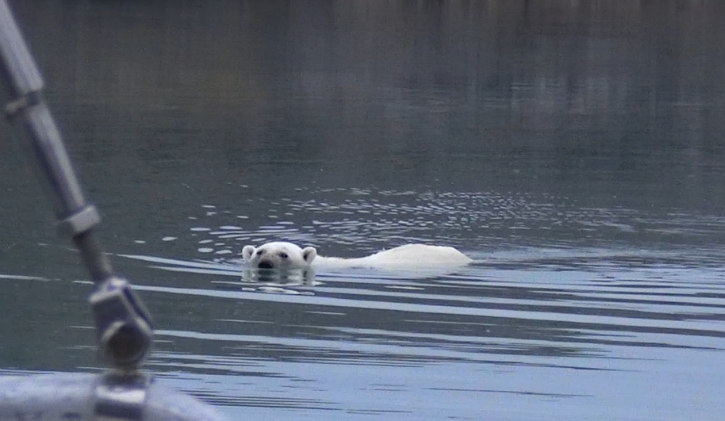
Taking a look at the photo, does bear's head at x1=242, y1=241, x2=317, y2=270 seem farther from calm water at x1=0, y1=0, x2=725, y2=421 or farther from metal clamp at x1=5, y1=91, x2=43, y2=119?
metal clamp at x1=5, y1=91, x2=43, y2=119

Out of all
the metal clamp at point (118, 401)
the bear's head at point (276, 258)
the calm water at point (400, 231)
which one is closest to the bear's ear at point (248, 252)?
the bear's head at point (276, 258)

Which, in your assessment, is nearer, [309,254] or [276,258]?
[309,254]

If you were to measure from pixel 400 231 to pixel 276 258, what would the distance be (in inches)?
88.7

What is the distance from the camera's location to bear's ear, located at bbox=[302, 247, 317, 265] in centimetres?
998

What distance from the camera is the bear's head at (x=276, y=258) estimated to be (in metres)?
10.1

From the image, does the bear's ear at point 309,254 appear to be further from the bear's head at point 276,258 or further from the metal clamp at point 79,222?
the metal clamp at point 79,222

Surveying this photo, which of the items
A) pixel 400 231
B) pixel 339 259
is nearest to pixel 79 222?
pixel 339 259

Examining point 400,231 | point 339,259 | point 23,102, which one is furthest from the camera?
point 400,231

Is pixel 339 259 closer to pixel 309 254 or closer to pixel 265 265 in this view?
pixel 309 254

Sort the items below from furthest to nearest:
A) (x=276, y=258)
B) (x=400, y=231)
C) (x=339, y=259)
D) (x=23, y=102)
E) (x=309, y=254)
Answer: (x=400, y=231), (x=339, y=259), (x=276, y=258), (x=309, y=254), (x=23, y=102)

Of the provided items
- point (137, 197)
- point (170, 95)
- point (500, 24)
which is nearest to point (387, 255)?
point (137, 197)

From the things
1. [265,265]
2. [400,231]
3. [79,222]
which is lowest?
[400,231]

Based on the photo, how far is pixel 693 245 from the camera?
1128 cm

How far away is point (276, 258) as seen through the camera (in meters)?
10.1
